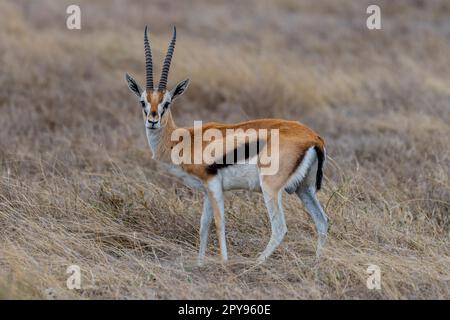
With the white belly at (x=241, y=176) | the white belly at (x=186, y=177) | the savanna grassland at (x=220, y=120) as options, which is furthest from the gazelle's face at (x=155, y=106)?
the savanna grassland at (x=220, y=120)

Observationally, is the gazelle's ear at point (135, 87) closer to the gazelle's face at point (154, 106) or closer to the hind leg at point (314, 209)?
the gazelle's face at point (154, 106)

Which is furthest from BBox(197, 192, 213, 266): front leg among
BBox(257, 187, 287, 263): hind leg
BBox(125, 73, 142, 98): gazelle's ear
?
BBox(125, 73, 142, 98): gazelle's ear

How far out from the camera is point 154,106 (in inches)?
250

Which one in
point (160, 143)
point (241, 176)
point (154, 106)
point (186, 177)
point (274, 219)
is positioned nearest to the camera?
point (274, 219)

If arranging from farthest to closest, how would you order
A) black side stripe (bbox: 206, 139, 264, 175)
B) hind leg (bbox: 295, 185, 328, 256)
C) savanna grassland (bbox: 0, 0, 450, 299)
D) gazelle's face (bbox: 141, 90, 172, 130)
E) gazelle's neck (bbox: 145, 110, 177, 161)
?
1. gazelle's neck (bbox: 145, 110, 177, 161)
2. hind leg (bbox: 295, 185, 328, 256)
3. gazelle's face (bbox: 141, 90, 172, 130)
4. black side stripe (bbox: 206, 139, 264, 175)
5. savanna grassland (bbox: 0, 0, 450, 299)

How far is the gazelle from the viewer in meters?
6.08

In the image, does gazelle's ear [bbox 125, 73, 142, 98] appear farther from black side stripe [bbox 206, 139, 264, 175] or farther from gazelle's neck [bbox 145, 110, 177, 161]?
black side stripe [bbox 206, 139, 264, 175]

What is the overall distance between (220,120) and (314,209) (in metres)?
5.62

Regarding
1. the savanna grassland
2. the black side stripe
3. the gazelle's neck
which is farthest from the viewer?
the gazelle's neck

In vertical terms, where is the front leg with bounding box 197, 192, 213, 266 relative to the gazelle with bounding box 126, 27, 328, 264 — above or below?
below

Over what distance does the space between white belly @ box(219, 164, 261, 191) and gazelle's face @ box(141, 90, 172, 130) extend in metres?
0.63

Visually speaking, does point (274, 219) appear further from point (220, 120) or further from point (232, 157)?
point (220, 120)

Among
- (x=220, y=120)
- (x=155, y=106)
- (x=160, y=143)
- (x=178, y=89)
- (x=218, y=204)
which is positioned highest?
(x=178, y=89)

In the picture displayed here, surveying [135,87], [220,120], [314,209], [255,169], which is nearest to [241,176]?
[255,169]
